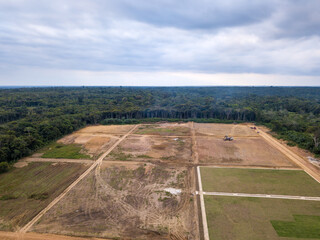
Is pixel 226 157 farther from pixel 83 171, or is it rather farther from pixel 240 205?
pixel 83 171

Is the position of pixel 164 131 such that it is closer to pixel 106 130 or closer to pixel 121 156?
pixel 106 130

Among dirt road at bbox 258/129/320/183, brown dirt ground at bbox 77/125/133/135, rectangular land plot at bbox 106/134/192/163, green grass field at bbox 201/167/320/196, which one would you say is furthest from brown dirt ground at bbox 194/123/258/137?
brown dirt ground at bbox 77/125/133/135

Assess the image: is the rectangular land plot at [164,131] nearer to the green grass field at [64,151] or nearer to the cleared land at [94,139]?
the cleared land at [94,139]

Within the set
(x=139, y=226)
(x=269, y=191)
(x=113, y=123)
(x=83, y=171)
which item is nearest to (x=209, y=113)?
(x=113, y=123)

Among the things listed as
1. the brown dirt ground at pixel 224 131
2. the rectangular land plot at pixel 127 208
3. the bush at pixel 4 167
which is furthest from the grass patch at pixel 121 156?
the brown dirt ground at pixel 224 131

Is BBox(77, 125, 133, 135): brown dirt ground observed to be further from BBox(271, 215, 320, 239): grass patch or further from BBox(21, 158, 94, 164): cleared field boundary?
BBox(271, 215, 320, 239): grass patch

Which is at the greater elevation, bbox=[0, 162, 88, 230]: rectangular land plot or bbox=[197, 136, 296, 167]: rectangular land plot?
bbox=[197, 136, 296, 167]: rectangular land plot
